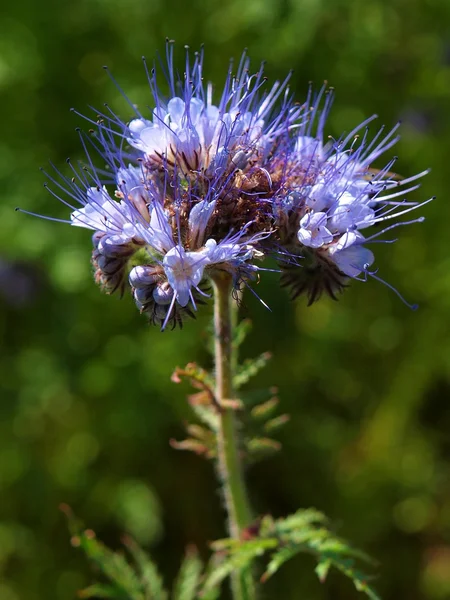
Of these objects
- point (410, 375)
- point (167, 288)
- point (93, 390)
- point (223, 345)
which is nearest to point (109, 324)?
point (93, 390)

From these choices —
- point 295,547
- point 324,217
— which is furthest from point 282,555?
point 324,217

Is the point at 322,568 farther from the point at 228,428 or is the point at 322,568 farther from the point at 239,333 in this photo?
the point at 239,333

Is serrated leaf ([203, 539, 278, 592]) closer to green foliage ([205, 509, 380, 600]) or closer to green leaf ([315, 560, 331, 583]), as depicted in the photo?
green foliage ([205, 509, 380, 600])

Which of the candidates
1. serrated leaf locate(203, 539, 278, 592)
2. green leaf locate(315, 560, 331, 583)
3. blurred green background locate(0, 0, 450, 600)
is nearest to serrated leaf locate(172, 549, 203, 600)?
serrated leaf locate(203, 539, 278, 592)

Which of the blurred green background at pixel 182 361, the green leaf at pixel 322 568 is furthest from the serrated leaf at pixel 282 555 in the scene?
the blurred green background at pixel 182 361

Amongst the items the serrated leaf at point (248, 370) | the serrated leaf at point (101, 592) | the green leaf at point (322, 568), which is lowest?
the green leaf at point (322, 568)

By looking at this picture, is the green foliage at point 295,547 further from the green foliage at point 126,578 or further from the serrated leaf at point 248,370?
Answer: the serrated leaf at point 248,370
